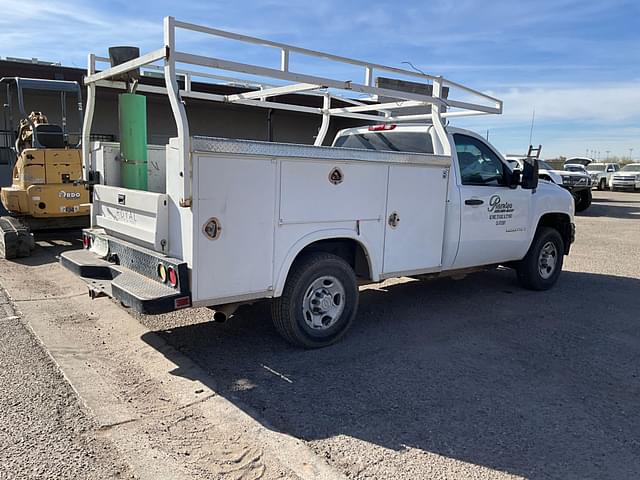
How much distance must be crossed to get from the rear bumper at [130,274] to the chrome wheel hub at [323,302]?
1225mm

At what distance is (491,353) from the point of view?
5.11m

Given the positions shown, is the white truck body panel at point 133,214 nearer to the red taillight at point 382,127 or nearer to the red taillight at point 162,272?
the red taillight at point 162,272

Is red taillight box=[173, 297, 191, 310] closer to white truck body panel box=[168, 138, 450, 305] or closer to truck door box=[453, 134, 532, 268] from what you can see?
white truck body panel box=[168, 138, 450, 305]

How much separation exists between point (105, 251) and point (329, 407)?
2.85 m

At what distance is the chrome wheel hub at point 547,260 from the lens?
7.63 metres

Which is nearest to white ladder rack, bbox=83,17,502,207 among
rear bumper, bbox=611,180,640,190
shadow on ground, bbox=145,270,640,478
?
shadow on ground, bbox=145,270,640,478

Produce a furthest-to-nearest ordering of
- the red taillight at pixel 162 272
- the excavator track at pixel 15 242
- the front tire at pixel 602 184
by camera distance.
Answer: the front tire at pixel 602 184, the excavator track at pixel 15 242, the red taillight at pixel 162 272

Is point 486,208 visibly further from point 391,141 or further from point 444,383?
point 444,383

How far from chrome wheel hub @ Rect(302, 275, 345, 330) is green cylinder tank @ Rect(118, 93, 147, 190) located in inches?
83.1

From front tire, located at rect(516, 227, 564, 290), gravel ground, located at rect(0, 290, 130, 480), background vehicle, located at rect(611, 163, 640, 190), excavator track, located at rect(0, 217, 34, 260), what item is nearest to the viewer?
gravel ground, located at rect(0, 290, 130, 480)

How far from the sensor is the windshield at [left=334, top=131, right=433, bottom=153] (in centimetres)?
621

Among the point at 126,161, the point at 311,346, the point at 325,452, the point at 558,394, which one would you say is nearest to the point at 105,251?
the point at 126,161

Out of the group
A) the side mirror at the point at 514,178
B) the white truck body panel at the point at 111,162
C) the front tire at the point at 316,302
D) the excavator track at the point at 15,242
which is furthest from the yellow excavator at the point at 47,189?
the side mirror at the point at 514,178

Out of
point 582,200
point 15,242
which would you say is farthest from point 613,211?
point 15,242
